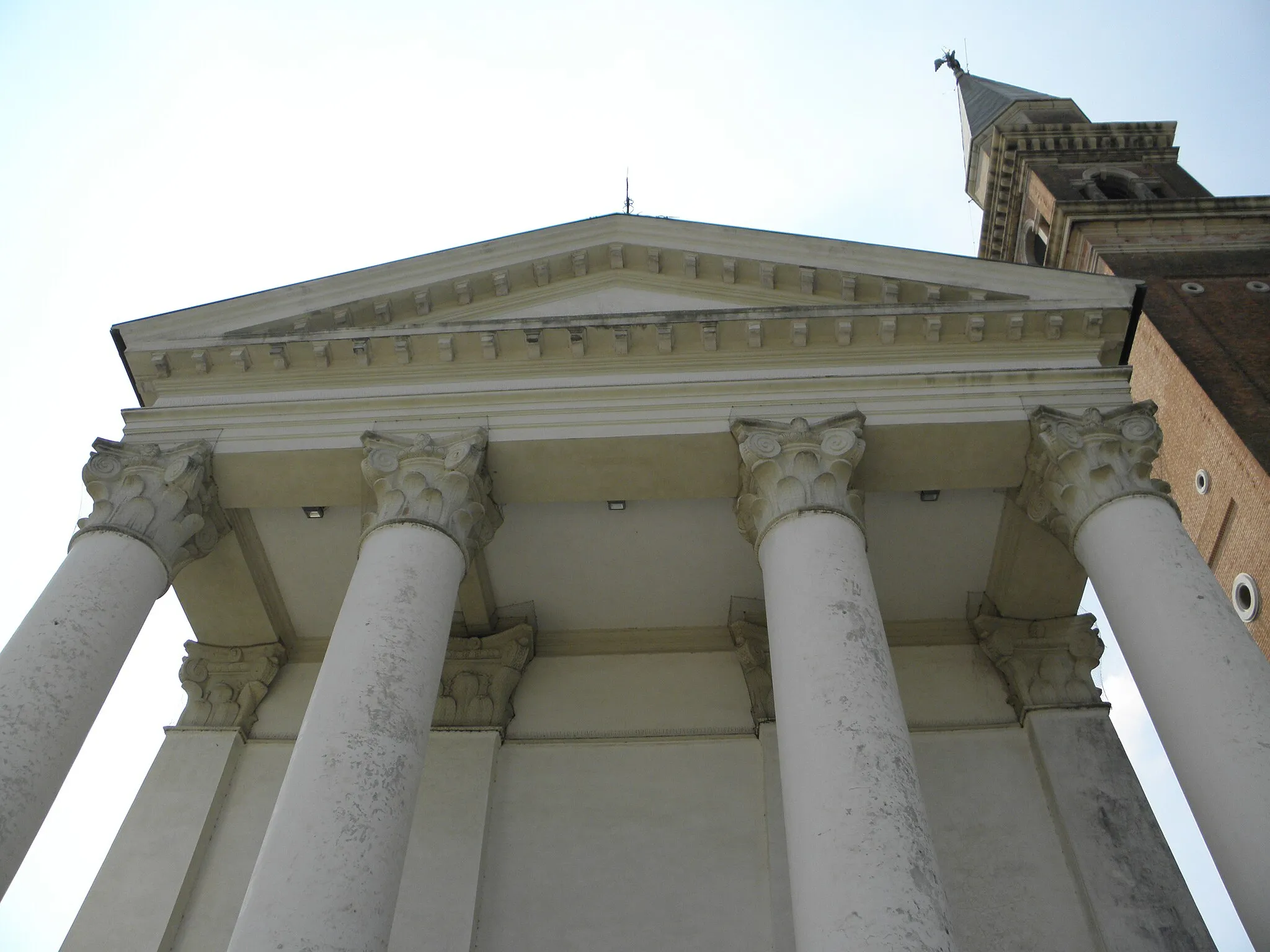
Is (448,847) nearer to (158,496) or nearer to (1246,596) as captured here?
(158,496)

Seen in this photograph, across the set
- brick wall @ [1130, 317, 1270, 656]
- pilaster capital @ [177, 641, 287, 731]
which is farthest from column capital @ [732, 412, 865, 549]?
brick wall @ [1130, 317, 1270, 656]

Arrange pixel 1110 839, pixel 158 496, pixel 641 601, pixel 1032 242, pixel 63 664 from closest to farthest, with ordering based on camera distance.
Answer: pixel 63 664 < pixel 158 496 < pixel 1110 839 < pixel 641 601 < pixel 1032 242

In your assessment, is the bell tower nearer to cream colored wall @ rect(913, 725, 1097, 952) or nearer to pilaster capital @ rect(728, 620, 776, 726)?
cream colored wall @ rect(913, 725, 1097, 952)

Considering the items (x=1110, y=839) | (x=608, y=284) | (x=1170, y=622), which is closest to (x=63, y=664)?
(x=608, y=284)

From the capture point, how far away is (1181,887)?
11.6 m

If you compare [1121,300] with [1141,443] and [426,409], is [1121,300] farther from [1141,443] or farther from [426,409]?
[426,409]

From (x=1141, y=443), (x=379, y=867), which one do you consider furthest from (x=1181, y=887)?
(x=379, y=867)

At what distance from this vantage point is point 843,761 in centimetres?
811

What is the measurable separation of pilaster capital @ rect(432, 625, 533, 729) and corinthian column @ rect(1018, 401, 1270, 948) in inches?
275

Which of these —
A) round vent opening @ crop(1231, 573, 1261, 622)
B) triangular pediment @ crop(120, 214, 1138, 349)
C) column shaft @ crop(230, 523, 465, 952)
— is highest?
round vent opening @ crop(1231, 573, 1261, 622)

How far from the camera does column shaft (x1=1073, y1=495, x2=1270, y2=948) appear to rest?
26.2ft

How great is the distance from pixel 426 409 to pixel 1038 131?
26.2m

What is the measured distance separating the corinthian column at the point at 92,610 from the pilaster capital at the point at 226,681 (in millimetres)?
3005

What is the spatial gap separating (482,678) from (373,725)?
19.1 feet
